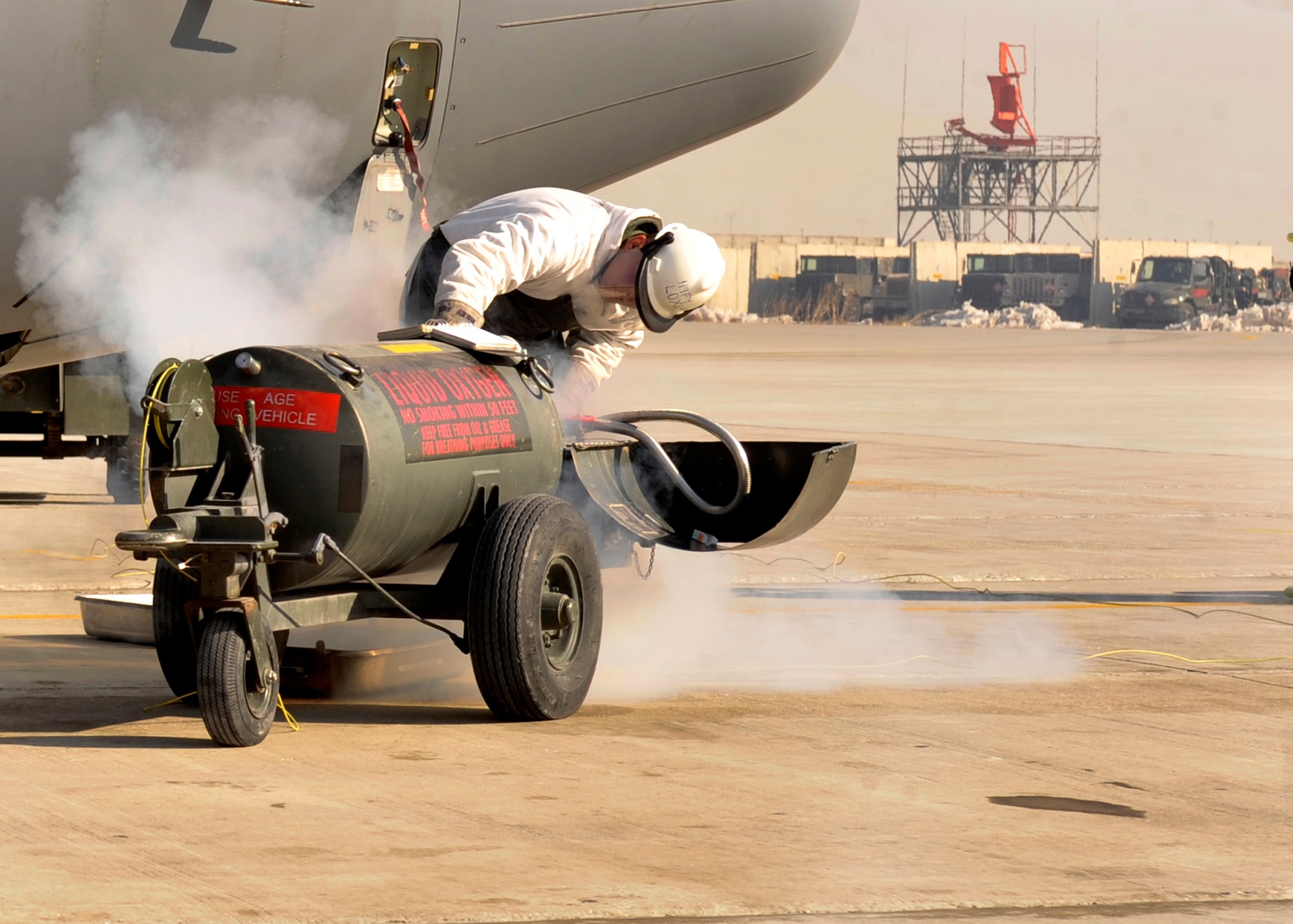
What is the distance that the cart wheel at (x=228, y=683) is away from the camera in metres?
6.30

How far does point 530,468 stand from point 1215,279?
2518 inches

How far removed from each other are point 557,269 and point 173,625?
7.00ft

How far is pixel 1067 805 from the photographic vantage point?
19.4 ft

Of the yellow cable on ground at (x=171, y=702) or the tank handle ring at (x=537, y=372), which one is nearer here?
the yellow cable on ground at (x=171, y=702)

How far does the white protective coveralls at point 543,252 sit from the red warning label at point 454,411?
33 cm

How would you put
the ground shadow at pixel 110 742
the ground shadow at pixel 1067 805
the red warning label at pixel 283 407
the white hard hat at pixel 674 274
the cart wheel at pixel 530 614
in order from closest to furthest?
the ground shadow at pixel 1067 805 < the ground shadow at pixel 110 742 < the red warning label at pixel 283 407 < the cart wheel at pixel 530 614 < the white hard hat at pixel 674 274

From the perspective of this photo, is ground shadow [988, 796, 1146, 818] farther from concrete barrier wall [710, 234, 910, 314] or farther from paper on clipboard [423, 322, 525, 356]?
concrete barrier wall [710, 234, 910, 314]

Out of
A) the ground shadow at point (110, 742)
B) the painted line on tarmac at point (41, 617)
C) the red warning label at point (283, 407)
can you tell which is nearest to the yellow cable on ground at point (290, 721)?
the ground shadow at point (110, 742)

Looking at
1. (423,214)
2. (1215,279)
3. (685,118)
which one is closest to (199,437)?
(423,214)

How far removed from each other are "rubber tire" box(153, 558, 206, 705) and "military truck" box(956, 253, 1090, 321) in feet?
245

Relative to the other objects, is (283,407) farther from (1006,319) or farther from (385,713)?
(1006,319)

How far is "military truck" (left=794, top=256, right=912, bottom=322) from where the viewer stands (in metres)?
81.8

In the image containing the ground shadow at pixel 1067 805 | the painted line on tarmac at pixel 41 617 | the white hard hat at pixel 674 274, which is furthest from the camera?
the painted line on tarmac at pixel 41 617

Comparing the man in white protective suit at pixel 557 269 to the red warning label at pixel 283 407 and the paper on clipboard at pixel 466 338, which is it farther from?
the red warning label at pixel 283 407
